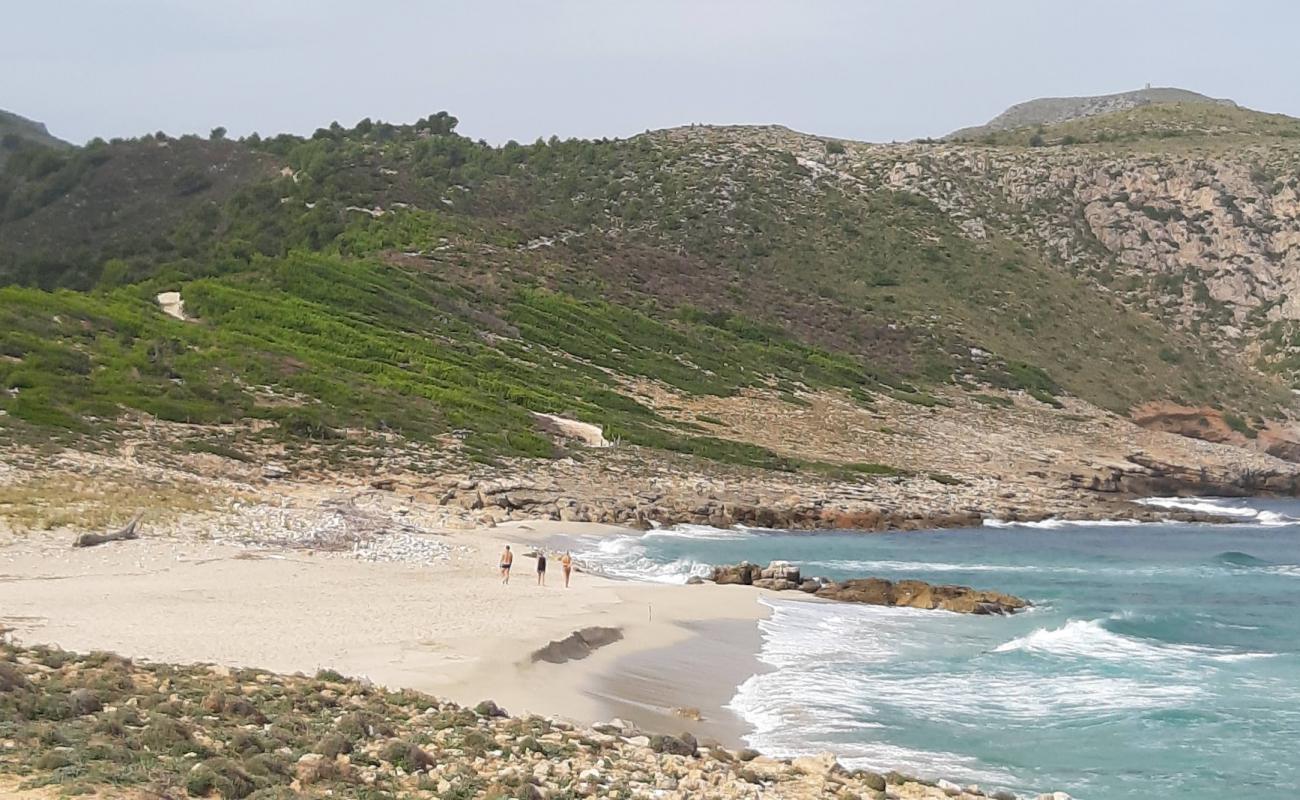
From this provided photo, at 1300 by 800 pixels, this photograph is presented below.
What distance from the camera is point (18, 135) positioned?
305ft

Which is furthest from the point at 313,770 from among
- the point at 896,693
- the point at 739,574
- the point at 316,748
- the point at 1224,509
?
the point at 1224,509

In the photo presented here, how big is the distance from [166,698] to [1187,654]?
54.5 ft

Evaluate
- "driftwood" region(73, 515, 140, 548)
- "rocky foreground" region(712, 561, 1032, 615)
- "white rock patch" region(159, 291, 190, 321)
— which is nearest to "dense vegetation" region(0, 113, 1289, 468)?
"white rock patch" region(159, 291, 190, 321)

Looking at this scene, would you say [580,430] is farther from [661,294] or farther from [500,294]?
[661,294]

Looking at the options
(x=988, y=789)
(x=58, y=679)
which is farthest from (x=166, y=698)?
(x=988, y=789)

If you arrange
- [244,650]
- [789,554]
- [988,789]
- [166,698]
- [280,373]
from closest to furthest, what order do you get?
1. [166,698]
2. [988,789]
3. [244,650]
4. [789,554]
5. [280,373]

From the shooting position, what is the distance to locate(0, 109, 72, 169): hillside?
3526 inches

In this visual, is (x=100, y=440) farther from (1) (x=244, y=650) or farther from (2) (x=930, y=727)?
(2) (x=930, y=727)

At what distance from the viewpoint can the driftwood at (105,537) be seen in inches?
832

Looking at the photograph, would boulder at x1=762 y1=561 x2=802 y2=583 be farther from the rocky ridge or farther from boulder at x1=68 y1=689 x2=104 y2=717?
the rocky ridge

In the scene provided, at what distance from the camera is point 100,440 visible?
31.6 metres

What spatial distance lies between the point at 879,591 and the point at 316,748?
1754cm

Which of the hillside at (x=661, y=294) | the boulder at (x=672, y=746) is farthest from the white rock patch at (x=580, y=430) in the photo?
the boulder at (x=672, y=746)

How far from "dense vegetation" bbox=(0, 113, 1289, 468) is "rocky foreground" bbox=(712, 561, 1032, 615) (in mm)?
15068
